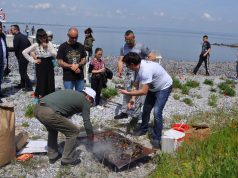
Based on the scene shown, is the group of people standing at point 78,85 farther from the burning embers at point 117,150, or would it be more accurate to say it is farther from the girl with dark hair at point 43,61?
the burning embers at point 117,150

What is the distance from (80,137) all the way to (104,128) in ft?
3.47

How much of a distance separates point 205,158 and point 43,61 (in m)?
5.02

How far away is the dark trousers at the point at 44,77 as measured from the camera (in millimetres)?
8773

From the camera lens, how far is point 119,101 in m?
10.3

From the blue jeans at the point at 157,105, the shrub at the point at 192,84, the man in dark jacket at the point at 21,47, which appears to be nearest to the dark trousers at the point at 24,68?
the man in dark jacket at the point at 21,47

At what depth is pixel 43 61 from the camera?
345 inches

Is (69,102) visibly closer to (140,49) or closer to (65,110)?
(65,110)

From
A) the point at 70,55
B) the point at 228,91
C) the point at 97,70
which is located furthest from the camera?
the point at 228,91

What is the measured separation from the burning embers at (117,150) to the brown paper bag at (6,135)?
1411mm

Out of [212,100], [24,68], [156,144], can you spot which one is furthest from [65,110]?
[212,100]

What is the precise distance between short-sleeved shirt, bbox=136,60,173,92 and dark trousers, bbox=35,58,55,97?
3.27 metres

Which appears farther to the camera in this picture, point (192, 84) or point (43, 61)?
point (192, 84)

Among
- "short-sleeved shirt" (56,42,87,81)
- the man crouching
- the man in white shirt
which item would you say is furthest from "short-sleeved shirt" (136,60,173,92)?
"short-sleeved shirt" (56,42,87,81)

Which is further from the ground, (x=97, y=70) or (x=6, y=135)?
(x=97, y=70)
